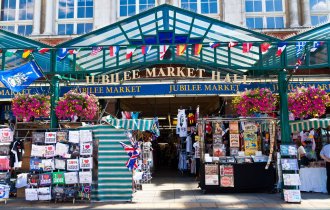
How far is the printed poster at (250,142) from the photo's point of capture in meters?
11.9

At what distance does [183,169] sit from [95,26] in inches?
389

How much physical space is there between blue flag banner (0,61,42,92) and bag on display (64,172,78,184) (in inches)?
101

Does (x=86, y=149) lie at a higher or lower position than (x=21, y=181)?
higher

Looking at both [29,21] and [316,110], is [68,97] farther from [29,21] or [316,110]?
[29,21]

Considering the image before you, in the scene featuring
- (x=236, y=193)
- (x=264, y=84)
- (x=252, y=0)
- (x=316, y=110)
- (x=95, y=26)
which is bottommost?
(x=236, y=193)

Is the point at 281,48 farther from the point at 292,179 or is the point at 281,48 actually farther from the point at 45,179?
the point at 45,179

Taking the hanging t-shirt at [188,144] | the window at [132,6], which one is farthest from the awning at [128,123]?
the window at [132,6]

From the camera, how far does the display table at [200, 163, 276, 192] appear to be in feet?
36.4

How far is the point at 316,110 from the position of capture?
9.67m

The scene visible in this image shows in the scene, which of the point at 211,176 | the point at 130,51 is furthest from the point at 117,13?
the point at 211,176

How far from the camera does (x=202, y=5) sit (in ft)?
69.5

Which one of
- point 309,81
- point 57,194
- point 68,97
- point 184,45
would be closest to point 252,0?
point 309,81

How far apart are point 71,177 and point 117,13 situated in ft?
44.4

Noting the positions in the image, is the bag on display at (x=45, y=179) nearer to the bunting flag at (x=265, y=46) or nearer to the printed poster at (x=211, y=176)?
the printed poster at (x=211, y=176)
